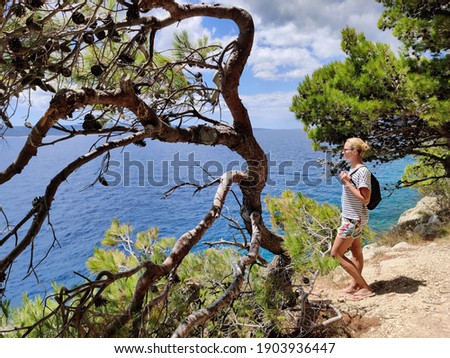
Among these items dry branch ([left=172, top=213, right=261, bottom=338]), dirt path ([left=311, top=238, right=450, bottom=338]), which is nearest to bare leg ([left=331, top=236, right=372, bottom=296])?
Result: dirt path ([left=311, top=238, right=450, bottom=338])

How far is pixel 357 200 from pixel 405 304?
31.0 inches

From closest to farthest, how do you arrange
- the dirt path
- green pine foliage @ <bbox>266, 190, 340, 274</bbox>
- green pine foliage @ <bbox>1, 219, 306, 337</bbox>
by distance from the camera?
green pine foliage @ <bbox>1, 219, 306, 337</bbox> → the dirt path → green pine foliage @ <bbox>266, 190, 340, 274</bbox>

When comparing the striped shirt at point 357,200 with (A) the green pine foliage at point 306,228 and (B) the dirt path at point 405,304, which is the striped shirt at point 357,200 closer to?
(A) the green pine foliage at point 306,228

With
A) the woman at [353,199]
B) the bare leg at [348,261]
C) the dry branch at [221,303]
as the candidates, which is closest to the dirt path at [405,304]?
the bare leg at [348,261]

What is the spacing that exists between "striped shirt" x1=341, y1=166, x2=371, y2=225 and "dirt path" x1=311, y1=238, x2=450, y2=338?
0.61m

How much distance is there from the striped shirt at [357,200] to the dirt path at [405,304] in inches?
24.1

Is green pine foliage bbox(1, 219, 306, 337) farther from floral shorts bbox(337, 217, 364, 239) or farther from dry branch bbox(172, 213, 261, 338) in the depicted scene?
floral shorts bbox(337, 217, 364, 239)

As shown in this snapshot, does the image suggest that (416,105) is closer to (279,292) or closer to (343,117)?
(343,117)

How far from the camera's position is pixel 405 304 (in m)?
2.38

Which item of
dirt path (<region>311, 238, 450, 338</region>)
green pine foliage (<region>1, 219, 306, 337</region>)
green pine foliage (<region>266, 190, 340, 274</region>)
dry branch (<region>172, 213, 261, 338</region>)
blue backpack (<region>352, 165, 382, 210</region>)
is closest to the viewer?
dry branch (<region>172, 213, 261, 338</region>)

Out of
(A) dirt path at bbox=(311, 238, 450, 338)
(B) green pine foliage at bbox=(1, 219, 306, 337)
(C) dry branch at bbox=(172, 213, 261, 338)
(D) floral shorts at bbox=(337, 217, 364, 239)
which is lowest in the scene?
(A) dirt path at bbox=(311, 238, 450, 338)

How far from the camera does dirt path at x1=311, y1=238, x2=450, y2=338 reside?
2.13m

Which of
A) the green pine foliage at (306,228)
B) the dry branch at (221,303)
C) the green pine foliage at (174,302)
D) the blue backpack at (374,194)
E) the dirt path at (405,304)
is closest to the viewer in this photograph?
the dry branch at (221,303)

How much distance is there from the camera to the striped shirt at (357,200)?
2.29 m
